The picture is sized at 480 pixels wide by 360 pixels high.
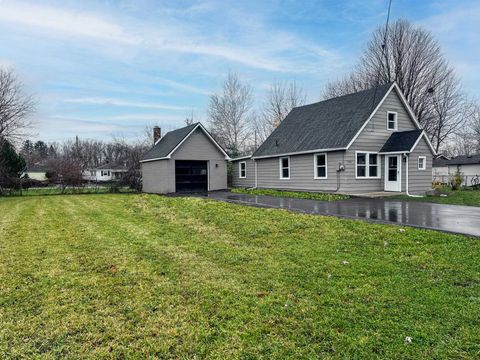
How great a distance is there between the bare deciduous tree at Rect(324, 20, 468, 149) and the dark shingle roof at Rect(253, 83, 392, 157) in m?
12.4

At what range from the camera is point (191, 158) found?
24250mm

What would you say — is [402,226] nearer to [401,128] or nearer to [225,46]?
[401,128]

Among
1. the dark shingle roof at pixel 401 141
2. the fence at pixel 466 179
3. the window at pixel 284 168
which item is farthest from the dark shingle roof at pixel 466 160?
the window at pixel 284 168

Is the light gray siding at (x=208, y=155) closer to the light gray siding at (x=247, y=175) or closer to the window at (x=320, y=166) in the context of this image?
the light gray siding at (x=247, y=175)

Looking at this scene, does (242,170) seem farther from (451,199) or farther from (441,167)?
(441,167)

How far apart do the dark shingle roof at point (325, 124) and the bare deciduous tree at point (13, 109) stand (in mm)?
18900

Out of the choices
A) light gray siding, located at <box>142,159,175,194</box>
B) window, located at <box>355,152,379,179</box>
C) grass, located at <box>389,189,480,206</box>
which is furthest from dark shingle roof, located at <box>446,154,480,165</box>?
light gray siding, located at <box>142,159,175,194</box>

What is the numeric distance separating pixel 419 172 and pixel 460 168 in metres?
21.1

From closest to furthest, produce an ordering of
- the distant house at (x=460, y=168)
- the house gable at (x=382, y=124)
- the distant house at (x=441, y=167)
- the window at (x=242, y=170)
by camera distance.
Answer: the house gable at (x=382, y=124)
the window at (x=242, y=170)
the distant house at (x=460, y=168)
the distant house at (x=441, y=167)

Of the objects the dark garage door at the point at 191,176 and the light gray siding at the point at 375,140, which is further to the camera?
the dark garage door at the point at 191,176

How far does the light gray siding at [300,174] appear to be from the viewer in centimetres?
1758

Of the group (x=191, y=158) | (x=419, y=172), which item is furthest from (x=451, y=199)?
(x=191, y=158)

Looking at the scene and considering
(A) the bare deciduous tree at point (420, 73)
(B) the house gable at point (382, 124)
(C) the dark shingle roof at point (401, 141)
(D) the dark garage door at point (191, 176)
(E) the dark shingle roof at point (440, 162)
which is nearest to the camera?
(C) the dark shingle roof at point (401, 141)

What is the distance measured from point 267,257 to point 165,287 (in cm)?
200
